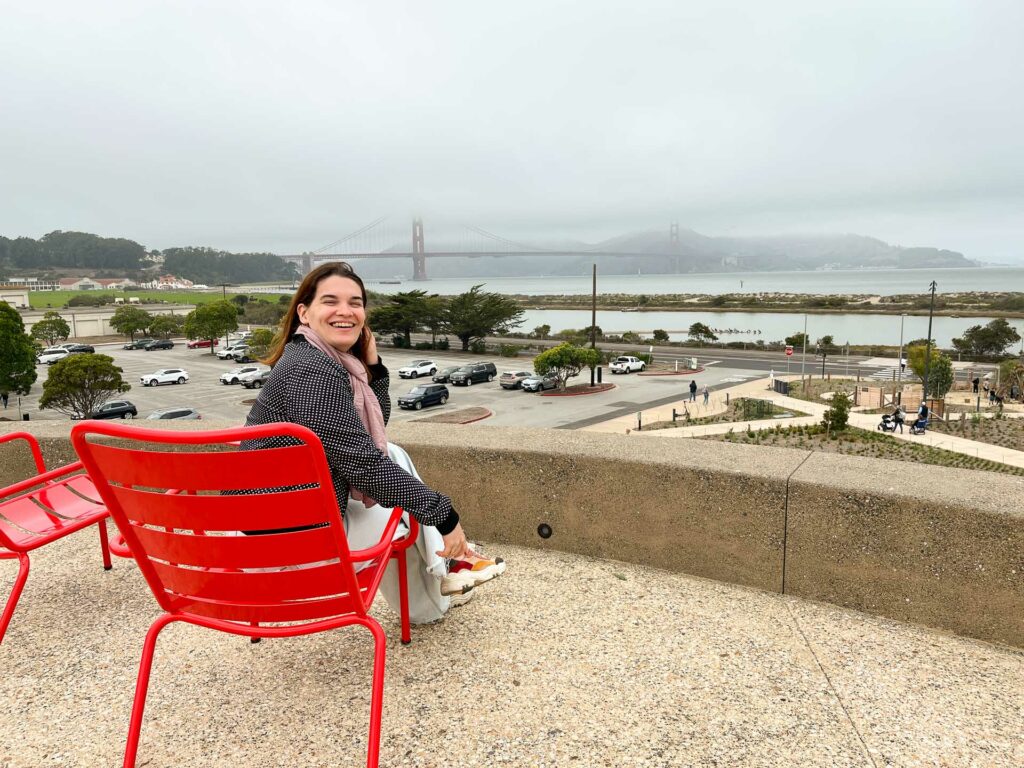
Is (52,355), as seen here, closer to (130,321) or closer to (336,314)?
(130,321)

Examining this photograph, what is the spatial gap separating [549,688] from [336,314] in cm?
115

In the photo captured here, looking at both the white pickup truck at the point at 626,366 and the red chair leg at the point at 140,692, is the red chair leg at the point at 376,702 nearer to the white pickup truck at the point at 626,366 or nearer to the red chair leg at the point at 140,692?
the red chair leg at the point at 140,692

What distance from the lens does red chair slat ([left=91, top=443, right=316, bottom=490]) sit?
117 cm

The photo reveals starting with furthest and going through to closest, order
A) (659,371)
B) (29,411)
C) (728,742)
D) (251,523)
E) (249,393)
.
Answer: (659,371), (249,393), (29,411), (728,742), (251,523)

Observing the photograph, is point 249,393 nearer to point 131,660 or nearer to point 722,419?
point 722,419

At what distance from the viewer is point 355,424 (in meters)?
1.52

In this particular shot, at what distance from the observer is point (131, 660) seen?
2.03 meters

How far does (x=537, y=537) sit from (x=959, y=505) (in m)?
1.49

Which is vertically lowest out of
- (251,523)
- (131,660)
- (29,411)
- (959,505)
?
(29,411)

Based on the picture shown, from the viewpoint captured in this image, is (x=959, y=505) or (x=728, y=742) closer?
(x=728, y=742)

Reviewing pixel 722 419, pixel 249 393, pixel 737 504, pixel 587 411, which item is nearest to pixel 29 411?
pixel 249 393

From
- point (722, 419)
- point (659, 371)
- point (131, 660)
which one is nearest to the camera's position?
point (131, 660)

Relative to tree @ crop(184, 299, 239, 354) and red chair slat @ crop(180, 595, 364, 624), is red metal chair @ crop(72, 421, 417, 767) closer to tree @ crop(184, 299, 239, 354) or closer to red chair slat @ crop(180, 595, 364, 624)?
red chair slat @ crop(180, 595, 364, 624)

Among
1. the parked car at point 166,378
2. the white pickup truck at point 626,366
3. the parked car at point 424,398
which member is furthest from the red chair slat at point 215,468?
the white pickup truck at point 626,366
